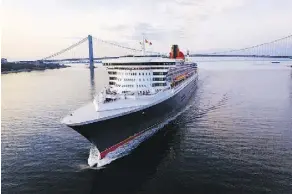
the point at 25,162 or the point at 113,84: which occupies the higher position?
the point at 113,84

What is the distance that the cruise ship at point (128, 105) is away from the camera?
29.1 meters

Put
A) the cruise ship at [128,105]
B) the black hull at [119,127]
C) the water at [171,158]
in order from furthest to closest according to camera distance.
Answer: the cruise ship at [128,105] < the black hull at [119,127] < the water at [171,158]

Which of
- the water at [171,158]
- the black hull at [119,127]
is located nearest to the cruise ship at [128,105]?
the black hull at [119,127]

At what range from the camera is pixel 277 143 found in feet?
108

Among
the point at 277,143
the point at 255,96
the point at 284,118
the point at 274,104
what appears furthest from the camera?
the point at 255,96

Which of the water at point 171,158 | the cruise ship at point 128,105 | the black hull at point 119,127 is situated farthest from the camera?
the cruise ship at point 128,105

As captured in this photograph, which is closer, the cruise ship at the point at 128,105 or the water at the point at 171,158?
the water at the point at 171,158

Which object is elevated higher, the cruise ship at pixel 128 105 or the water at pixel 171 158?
the cruise ship at pixel 128 105

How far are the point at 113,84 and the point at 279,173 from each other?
24203mm

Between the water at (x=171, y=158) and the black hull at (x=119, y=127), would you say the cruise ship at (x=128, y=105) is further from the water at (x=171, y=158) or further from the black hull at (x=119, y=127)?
the water at (x=171, y=158)

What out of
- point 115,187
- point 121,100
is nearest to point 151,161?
point 115,187

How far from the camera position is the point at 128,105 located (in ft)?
108

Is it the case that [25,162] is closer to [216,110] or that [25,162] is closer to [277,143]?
[277,143]

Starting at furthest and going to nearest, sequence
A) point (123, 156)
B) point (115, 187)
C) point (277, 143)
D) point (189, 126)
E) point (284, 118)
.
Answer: point (284, 118)
point (189, 126)
point (277, 143)
point (123, 156)
point (115, 187)
